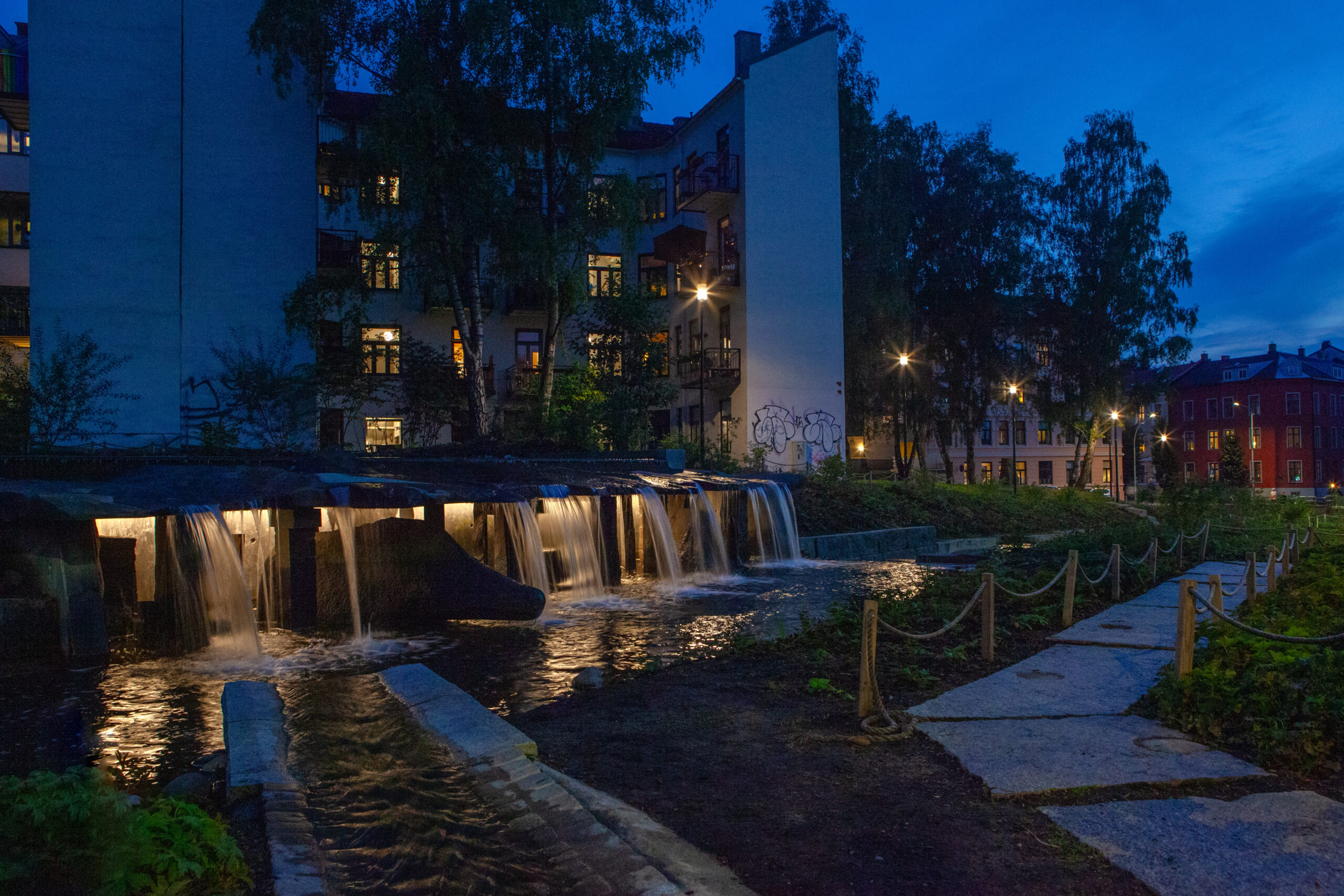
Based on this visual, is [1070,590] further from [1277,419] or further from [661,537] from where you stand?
[1277,419]

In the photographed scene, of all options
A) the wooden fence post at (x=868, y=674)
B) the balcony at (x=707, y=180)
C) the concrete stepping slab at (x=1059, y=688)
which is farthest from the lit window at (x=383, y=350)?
the wooden fence post at (x=868, y=674)

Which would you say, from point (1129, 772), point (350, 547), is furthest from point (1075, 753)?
point (350, 547)

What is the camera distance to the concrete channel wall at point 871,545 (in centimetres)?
2181

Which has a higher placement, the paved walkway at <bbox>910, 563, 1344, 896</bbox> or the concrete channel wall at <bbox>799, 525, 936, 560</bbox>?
the paved walkway at <bbox>910, 563, 1344, 896</bbox>

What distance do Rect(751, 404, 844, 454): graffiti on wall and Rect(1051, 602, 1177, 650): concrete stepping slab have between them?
2077 cm

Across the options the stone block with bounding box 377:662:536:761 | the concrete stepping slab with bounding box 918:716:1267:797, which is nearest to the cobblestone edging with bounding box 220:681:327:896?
the stone block with bounding box 377:662:536:761

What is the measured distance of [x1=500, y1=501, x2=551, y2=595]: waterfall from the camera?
15422mm

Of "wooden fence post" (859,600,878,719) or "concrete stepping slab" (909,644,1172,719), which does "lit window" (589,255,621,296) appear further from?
"wooden fence post" (859,600,878,719)

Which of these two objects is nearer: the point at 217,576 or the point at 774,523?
the point at 217,576

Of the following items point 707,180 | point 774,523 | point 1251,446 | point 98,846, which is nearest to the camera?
point 98,846

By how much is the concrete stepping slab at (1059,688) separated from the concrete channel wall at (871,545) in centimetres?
1319

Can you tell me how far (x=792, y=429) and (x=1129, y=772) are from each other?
91.0ft

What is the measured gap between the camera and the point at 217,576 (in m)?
11.5

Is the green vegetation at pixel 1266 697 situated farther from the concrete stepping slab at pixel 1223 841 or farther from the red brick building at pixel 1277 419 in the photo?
the red brick building at pixel 1277 419
